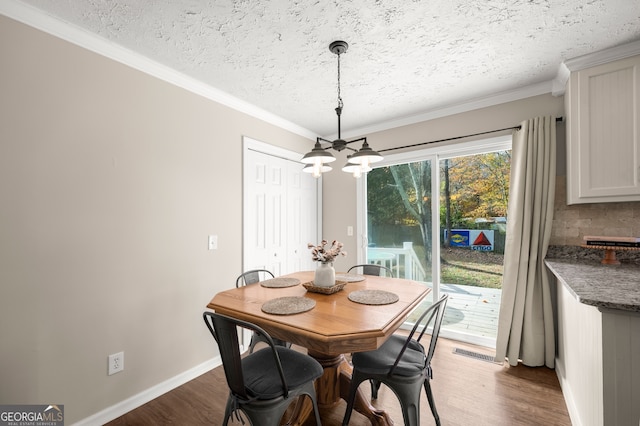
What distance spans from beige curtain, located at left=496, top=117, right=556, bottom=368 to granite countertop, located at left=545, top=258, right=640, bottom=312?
208 millimetres

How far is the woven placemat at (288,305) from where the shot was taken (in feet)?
4.87

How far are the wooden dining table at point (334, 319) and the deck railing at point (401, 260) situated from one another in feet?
3.89

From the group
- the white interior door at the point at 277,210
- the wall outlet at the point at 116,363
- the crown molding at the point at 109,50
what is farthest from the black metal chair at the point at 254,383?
the crown molding at the point at 109,50

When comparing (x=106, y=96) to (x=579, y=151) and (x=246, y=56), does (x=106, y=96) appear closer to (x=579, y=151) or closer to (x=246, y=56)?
(x=246, y=56)

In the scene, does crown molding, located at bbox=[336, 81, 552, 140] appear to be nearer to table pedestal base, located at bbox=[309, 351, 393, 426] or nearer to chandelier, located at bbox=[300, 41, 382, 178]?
chandelier, located at bbox=[300, 41, 382, 178]

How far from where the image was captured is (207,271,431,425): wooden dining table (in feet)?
4.09

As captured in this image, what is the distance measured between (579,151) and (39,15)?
3.60 meters

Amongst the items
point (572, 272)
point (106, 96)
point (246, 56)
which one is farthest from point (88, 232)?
point (572, 272)

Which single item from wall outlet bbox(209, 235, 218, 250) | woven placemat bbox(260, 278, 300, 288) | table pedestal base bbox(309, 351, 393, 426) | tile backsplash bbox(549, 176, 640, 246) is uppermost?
tile backsplash bbox(549, 176, 640, 246)

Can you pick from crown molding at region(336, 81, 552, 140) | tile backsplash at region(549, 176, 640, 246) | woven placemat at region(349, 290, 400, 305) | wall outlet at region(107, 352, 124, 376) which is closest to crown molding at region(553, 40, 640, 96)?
crown molding at region(336, 81, 552, 140)

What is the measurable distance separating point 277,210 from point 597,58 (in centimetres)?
297

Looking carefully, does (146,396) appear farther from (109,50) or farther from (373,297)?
(109,50)

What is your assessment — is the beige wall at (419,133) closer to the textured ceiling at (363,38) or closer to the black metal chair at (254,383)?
the textured ceiling at (363,38)

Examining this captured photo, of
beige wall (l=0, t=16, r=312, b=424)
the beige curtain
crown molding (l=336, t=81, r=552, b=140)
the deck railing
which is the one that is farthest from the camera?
the deck railing
